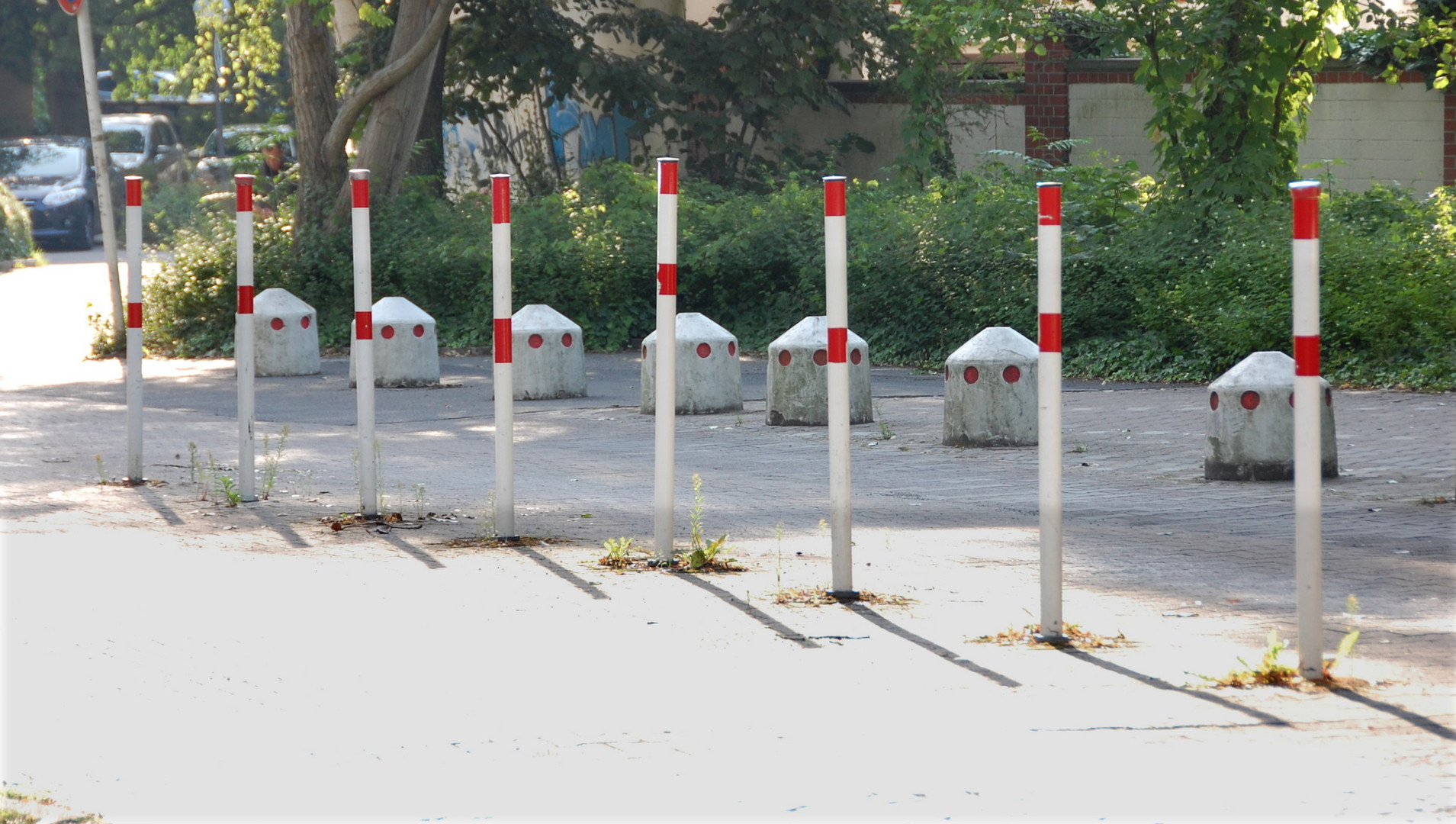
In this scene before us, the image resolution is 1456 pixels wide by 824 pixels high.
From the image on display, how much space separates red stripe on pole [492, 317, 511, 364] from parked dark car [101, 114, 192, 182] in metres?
36.2

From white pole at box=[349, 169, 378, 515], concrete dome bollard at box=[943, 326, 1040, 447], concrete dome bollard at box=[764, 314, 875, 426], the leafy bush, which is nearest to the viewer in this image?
white pole at box=[349, 169, 378, 515]

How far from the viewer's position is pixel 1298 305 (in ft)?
16.6

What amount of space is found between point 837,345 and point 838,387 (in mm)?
145

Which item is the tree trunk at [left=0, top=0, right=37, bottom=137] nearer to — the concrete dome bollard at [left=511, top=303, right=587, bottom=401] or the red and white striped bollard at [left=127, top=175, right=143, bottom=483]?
the concrete dome bollard at [left=511, top=303, right=587, bottom=401]

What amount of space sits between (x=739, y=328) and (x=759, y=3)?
6.43 m

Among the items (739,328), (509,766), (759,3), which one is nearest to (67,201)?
(759,3)

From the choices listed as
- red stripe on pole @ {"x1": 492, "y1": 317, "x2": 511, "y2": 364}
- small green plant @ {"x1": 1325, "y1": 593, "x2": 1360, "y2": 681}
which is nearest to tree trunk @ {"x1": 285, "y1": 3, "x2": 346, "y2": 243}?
red stripe on pole @ {"x1": 492, "y1": 317, "x2": 511, "y2": 364}

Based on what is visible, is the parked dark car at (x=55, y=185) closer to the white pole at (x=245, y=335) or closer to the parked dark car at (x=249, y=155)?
the parked dark car at (x=249, y=155)

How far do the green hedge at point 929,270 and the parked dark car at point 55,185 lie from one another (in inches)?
639

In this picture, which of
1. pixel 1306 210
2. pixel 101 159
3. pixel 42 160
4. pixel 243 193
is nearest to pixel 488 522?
pixel 243 193

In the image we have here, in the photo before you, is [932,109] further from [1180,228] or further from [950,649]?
[950,649]

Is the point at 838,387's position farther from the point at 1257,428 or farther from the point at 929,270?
the point at 929,270

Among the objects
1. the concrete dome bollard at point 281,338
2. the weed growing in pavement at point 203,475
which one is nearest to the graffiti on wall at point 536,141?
the concrete dome bollard at point 281,338

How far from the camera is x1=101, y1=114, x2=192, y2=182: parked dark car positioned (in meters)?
41.9
